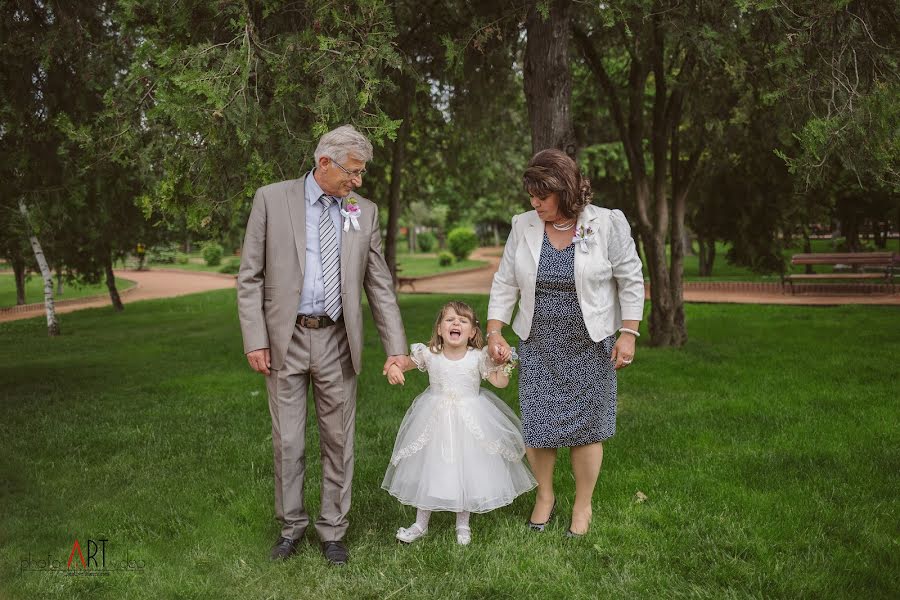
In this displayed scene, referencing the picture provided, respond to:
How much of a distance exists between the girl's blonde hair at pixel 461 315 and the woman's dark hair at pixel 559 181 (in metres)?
0.78

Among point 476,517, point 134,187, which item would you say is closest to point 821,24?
point 476,517

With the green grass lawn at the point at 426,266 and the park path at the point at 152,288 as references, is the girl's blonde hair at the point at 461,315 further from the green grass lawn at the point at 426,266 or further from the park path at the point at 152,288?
the green grass lawn at the point at 426,266

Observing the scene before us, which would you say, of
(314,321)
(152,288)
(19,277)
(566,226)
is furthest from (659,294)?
(152,288)

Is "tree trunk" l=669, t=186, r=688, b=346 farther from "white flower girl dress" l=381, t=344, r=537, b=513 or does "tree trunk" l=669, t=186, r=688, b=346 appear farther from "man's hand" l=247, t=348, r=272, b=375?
"man's hand" l=247, t=348, r=272, b=375

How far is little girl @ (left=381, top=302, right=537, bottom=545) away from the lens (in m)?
4.48

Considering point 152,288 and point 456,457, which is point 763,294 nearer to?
point 456,457

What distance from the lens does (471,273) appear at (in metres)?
35.1

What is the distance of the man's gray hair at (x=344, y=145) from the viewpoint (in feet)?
13.4

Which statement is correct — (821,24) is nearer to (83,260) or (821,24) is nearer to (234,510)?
(234,510)

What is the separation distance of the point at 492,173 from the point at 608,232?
13.7 m

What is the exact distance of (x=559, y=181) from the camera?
13.9 ft

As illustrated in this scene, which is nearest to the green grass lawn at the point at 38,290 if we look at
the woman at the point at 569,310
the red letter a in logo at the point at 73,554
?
the red letter a in logo at the point at 73,554

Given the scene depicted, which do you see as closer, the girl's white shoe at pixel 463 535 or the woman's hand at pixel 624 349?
the woman's hand at pixel 624 349

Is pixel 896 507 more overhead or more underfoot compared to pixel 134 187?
more underfoot
